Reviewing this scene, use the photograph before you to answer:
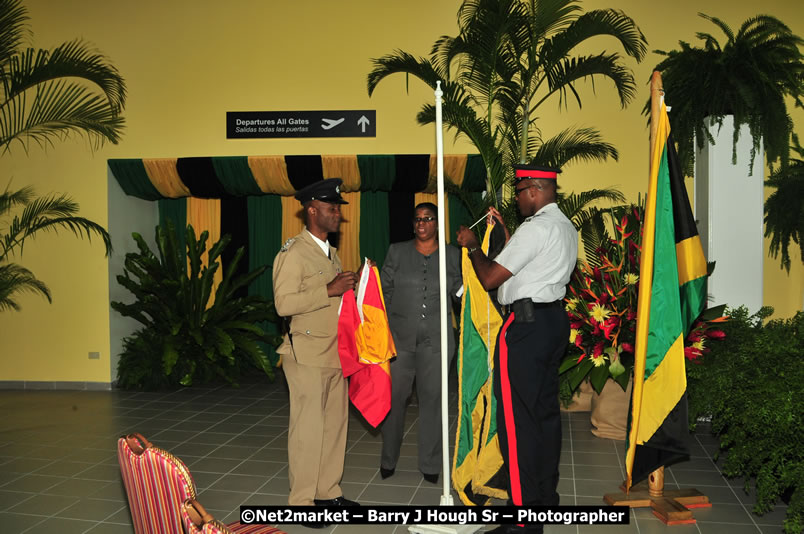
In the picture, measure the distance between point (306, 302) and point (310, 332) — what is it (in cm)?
18

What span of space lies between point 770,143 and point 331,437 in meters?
4.17

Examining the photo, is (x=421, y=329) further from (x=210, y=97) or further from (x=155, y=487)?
(x=210, y=97)

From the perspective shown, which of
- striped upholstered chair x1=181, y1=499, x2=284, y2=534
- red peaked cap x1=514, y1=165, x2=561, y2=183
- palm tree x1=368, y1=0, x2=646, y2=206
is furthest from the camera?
palm tree x1=368, y1=0, x2=646, y2=206

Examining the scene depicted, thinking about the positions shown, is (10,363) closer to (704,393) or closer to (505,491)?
(505,491)

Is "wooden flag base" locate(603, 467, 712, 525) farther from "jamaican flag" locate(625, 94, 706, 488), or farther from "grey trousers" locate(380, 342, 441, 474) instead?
"grey trousers" locate(380, 342, 441, 474)

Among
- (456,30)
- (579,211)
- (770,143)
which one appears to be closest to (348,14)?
(456,30)

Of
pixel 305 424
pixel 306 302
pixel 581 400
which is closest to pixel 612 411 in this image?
pixel 581 400

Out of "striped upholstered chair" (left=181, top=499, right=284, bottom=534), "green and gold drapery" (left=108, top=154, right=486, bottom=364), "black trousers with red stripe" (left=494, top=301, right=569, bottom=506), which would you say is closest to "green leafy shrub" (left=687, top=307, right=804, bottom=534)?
"black trousers with red stripe" (left=494, top=301, right=569, bottom=506)

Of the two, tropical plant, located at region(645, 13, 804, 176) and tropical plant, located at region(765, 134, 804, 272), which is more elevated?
tropical plant, located at region(645, 13, 804, 176)

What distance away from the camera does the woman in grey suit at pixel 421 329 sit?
454 centimetres

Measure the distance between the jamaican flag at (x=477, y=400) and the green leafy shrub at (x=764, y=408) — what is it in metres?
1.33

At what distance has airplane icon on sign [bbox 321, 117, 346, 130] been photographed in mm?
7715

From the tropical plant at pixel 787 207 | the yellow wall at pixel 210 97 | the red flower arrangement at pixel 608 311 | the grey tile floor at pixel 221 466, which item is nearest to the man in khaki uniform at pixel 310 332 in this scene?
the grey tile floor at pixel 221 466

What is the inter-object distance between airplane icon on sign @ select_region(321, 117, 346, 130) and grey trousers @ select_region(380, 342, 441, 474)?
12.7 feet
